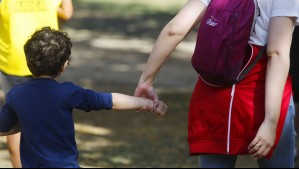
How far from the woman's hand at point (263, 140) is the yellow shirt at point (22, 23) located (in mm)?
1912

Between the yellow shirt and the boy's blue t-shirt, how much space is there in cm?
157

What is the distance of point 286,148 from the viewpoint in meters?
4.54

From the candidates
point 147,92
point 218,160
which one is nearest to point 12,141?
point 147,92

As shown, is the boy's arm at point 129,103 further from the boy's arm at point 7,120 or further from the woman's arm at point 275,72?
the woman's arm at point 275,72

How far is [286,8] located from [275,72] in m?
0.31

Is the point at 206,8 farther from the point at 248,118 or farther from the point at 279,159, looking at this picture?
the point at 279,159

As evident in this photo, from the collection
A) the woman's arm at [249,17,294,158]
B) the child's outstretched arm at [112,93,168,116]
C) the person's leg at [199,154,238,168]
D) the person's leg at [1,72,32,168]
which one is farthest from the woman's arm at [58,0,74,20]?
the woman's arm at [249,17,294,158]

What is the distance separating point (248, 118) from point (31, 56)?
111cm

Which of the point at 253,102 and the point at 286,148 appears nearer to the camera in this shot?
the point at 253,102

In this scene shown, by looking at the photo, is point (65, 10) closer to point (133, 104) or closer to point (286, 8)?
point (133, 104)

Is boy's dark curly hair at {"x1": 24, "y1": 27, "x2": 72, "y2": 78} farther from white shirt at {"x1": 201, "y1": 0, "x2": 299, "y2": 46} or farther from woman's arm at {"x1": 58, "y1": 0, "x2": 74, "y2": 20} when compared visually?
woman's arm at {"x1": 58, "y1": 0, "x2": 74, "y2": 20}

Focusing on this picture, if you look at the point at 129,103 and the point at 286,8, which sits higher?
the point at 286,8

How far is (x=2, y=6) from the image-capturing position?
5.79 meters

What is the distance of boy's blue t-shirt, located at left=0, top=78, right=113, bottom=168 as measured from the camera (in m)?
4.05
